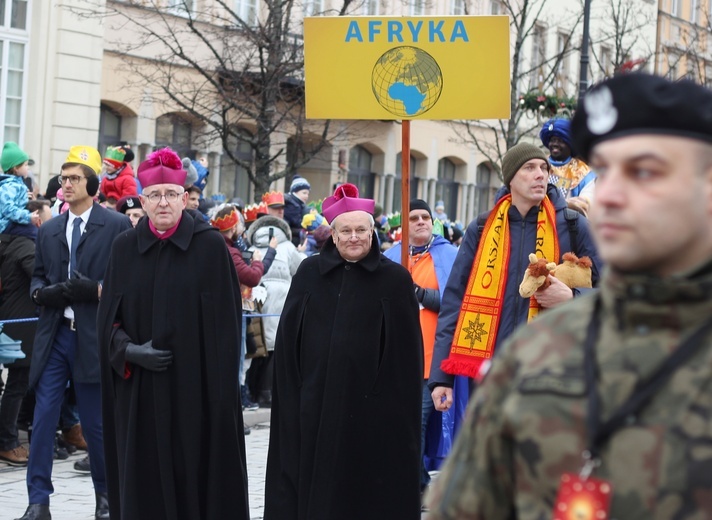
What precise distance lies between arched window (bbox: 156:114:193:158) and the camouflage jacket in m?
24.3

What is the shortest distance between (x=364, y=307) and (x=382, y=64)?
5.43 feet

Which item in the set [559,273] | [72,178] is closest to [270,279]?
[72,178]

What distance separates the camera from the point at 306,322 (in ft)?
23.6

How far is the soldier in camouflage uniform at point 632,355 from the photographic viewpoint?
95.8 inches

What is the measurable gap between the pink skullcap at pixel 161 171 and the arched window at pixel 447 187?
3244 cm

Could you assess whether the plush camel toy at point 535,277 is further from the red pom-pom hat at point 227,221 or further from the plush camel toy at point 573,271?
the red pom-pom hat at point 227,221

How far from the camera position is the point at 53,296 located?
8625mm

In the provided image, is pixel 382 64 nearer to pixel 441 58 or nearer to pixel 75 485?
pixel 441 58

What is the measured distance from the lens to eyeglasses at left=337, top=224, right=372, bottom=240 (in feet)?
23.6

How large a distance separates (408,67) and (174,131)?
1955cm

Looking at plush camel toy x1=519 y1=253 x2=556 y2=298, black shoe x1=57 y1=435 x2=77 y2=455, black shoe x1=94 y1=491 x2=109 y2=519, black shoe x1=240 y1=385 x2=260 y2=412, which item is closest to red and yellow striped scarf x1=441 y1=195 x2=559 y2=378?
plush camel toy x1=519 y1=253 x2=556 y2=298

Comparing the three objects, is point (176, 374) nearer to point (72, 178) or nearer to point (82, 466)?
point (72, 178)

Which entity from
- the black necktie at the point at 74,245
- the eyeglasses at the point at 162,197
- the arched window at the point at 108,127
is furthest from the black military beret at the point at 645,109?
the arched window at the point at 108,127

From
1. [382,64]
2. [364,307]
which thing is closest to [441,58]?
[382,64]
